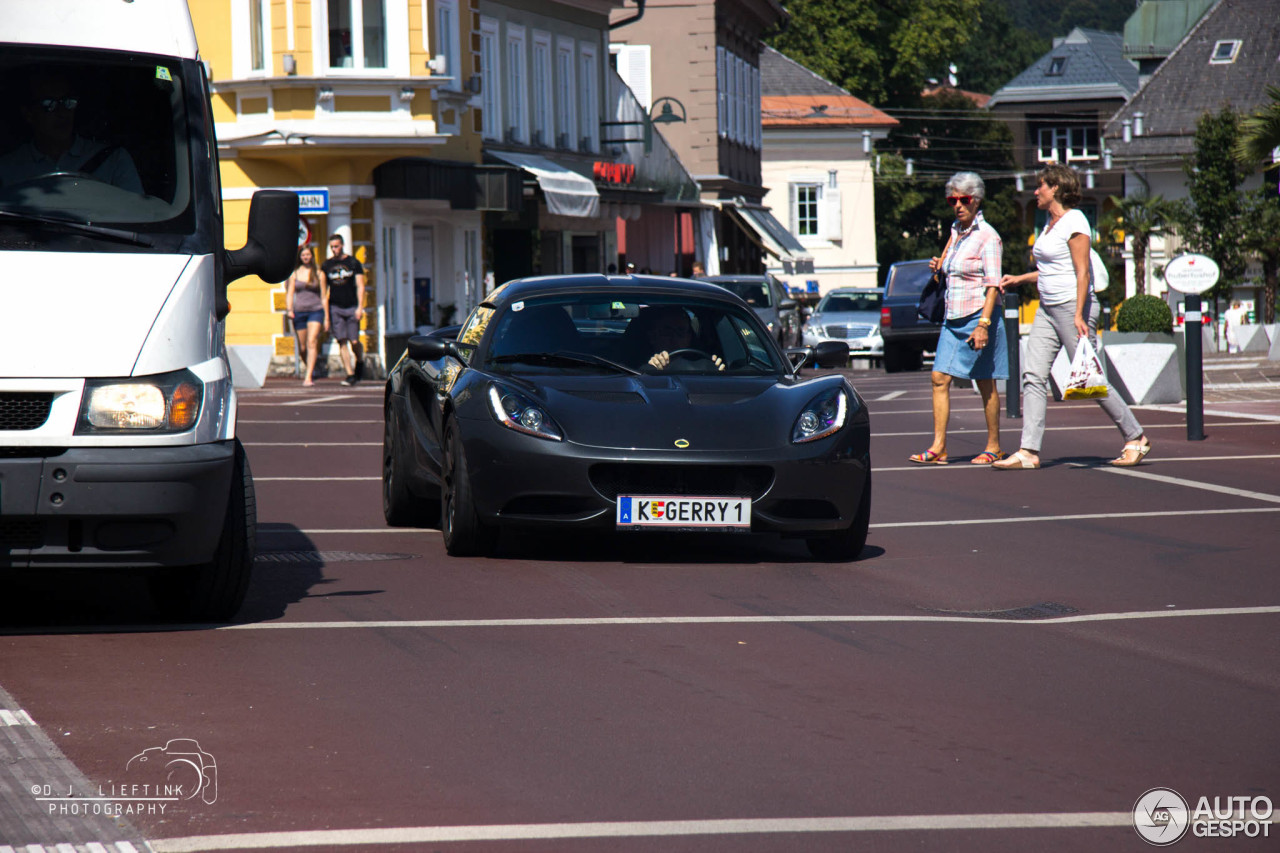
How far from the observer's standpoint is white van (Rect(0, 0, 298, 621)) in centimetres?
663

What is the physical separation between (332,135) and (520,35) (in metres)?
11.2

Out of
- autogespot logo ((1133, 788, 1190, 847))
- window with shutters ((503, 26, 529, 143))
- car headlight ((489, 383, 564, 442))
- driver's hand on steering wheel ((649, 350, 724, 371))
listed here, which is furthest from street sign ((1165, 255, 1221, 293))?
autogespot logo ((1133, 788, 1190, 847))

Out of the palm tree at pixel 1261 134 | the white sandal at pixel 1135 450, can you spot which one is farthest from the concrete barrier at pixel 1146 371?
the palm tree at pixel 1261 134

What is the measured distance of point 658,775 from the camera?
5078 millimetres

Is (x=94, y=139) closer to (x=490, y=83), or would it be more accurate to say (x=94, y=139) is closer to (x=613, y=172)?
(x=490, y=83)

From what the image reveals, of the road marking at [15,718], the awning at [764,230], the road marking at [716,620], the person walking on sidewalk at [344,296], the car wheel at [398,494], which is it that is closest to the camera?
the road marking at [15,718]

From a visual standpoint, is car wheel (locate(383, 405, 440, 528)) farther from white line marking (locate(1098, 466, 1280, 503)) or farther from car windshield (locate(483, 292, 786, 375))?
white line marking (locate(1098, 466, 1280, 503))

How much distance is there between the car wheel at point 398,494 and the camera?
10789 mm

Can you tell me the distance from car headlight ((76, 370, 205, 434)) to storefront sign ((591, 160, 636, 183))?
37550 mm

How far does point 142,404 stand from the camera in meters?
6.75

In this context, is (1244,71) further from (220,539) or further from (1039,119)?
(220,539)

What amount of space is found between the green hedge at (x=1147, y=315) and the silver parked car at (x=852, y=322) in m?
9.77

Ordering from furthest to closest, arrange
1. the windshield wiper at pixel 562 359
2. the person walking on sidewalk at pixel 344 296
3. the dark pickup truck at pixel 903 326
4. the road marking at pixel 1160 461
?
the dark pickup truck at pixel 903 326 → the person walking on sidewalk at pixel 344 296 → the road marking at pixel 1160 461 → the windshield wiper at pixel 562 359

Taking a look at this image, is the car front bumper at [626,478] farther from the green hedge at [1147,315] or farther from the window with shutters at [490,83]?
the window with shutters at [490,83]
